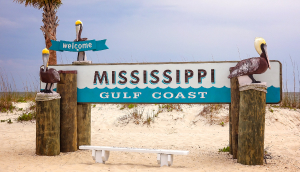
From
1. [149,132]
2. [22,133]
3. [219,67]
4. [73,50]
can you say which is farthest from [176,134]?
[22,133]

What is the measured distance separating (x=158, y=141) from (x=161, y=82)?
2775 millimetres

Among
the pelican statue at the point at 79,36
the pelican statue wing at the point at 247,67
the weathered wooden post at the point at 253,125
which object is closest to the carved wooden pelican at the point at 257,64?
the pelican statue wing at the point at 247,67

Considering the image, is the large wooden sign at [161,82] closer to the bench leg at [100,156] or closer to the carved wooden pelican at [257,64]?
the carved wooden pelican at [257,64]

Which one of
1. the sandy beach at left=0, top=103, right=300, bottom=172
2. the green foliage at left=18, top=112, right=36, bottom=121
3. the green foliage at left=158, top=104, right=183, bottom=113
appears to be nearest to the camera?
the sandy beach at left=0, top=103, right=300, bottom=172

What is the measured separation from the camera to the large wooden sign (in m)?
5.79

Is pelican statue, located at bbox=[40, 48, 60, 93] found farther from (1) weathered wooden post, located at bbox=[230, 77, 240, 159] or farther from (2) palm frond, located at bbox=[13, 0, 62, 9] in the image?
(2) palm frond, located at bbox=[13, 0, 62, 9]

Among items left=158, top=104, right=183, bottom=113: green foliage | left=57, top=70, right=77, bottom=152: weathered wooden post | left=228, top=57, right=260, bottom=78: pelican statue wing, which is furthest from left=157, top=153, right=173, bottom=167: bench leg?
left=158, top=104, right=183, bottom=113: green foliage

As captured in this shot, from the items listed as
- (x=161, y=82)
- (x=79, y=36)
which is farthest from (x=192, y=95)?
(x=79, y=36)

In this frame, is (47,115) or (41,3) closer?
(47,115)

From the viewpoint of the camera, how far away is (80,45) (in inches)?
256

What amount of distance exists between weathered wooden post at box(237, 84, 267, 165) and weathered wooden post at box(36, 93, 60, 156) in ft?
13.0

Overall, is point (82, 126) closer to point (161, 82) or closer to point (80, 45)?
point (80, 45)

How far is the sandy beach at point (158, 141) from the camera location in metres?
5.16

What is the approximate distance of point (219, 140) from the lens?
823cm
